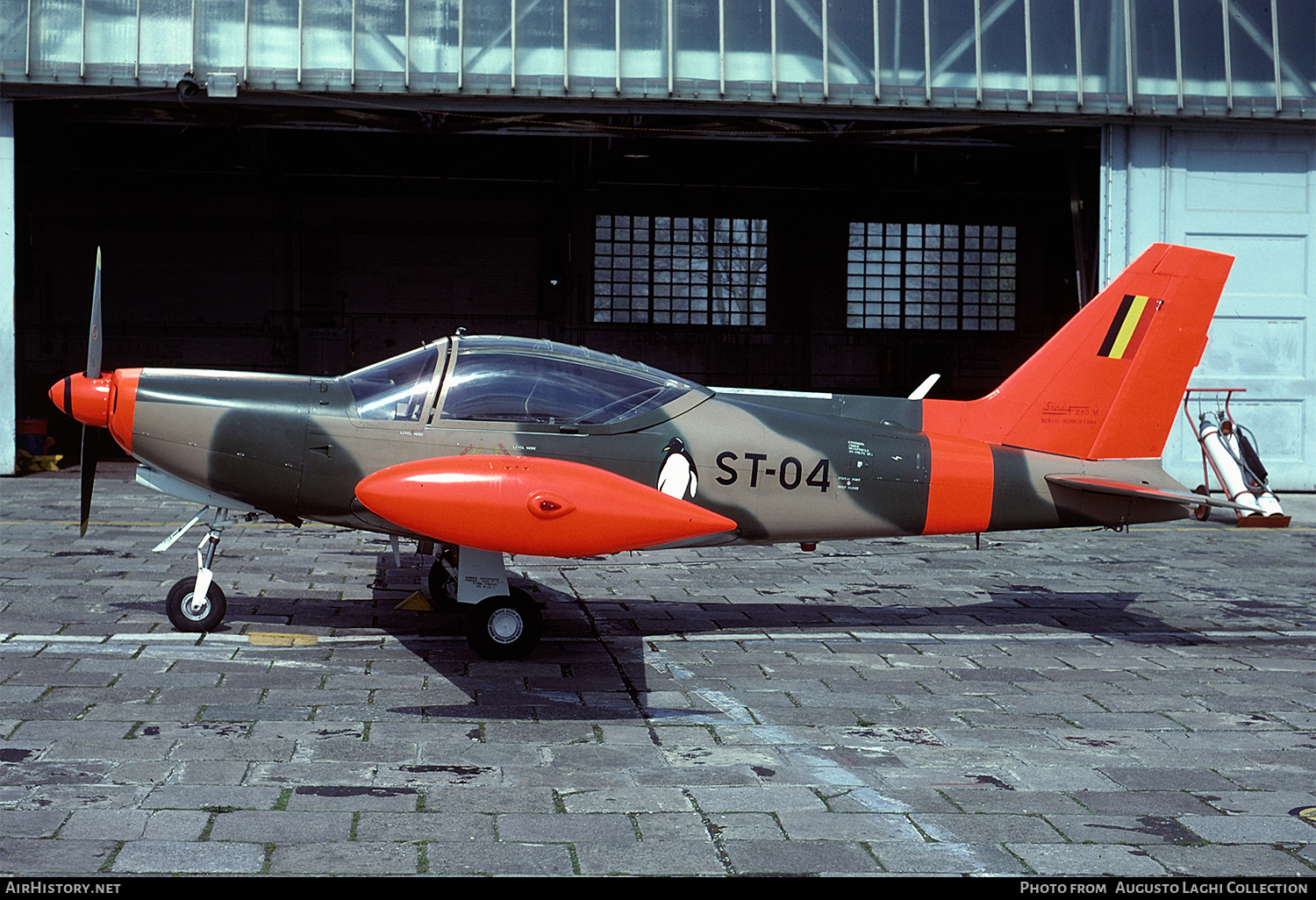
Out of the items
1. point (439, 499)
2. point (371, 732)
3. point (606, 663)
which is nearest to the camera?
point (371, 732)

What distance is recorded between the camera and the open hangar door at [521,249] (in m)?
33.9

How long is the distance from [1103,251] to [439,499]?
53.2 feet

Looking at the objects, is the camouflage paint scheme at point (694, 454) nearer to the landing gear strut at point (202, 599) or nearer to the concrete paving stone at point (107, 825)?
the landing gear strut at point (202, 599)

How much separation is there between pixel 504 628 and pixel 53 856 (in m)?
3.75

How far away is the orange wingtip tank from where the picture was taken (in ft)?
23.2

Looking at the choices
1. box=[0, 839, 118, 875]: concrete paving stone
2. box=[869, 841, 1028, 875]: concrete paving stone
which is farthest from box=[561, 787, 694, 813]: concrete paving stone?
box=[0, 839, 118, 875]: concrete paving stone

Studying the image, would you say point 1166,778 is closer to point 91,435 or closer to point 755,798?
point 755,798

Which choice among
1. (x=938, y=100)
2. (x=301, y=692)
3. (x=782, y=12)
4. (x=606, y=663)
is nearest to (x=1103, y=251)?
(x=938, y=100)

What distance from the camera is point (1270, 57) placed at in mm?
20156

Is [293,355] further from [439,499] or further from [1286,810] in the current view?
[1286,810]

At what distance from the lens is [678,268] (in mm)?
37062

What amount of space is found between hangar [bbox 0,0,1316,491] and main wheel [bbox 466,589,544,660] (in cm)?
1327

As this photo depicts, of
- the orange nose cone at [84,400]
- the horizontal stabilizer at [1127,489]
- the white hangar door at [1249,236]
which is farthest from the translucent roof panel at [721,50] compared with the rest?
the orange nose cone at [84,400]

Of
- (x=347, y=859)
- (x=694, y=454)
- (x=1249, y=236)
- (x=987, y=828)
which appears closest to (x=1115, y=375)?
(x=694, y=454)
